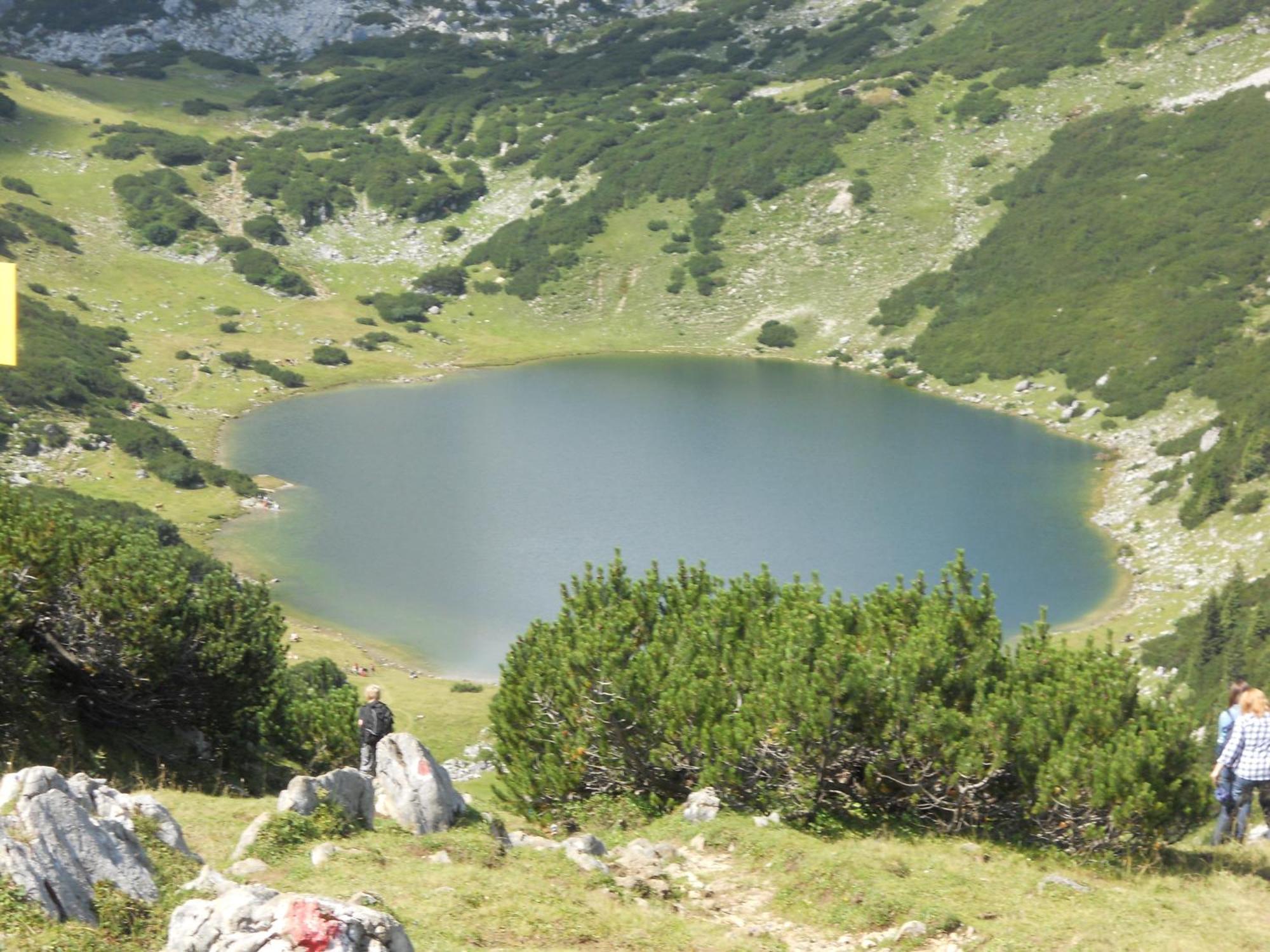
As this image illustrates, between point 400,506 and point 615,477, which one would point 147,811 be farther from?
point 615,477

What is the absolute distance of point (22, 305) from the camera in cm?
10031

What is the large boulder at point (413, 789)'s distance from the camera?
20.7 m

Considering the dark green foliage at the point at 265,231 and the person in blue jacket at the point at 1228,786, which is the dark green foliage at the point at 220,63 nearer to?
the dark green foliage at the point at 265,231

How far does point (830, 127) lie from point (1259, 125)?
44.0 m

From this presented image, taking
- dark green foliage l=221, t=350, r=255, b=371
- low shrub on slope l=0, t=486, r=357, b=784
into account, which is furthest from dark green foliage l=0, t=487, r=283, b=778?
dark green foliage l=221, t=350, r=255, b=371

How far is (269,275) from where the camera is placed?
128 m

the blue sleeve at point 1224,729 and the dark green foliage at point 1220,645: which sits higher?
the blue sleeve at point 1224,729

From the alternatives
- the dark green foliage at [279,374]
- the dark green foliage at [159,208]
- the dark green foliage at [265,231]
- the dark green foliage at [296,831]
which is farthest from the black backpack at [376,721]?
the dark green foliage at [265,231]

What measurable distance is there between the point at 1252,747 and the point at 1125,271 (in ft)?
324

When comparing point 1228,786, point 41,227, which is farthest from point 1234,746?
point 41,227

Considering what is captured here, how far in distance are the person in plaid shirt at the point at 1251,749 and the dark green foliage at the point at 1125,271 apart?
66771mm

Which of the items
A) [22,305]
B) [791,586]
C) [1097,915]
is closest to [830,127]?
[22,305]

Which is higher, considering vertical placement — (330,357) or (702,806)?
(702,806)

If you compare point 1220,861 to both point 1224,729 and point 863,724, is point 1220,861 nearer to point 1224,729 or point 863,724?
point 1224,729
